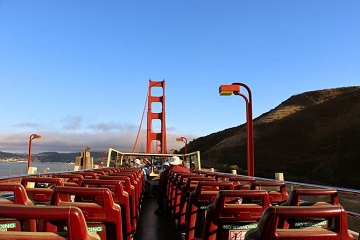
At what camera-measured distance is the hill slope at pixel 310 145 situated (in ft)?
178

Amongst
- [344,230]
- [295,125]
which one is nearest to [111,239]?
[344,230]

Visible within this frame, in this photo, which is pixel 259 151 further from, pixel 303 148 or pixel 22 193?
pixel 22 193

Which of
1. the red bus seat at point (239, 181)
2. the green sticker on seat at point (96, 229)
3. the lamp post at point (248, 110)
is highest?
the lamp post at point (248, 110)

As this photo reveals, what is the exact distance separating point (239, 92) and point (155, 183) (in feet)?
18.9

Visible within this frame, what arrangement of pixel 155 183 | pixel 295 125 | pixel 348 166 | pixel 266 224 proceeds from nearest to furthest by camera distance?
1. pixel 266 224
2. pixel 155 183
3. pixel 348 166
4. pixel 295 125

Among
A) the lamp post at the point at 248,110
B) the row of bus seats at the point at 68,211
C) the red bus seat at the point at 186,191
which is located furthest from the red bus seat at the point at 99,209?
the lamp post at the point at 248,110

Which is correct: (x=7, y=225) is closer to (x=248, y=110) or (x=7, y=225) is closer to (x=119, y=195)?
(x=119, y=195)

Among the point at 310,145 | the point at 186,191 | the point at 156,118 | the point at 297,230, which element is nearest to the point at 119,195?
the point at 186,191

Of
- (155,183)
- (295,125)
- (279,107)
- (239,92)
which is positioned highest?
(279,107)

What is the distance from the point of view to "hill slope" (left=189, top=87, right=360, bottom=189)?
2141 inches

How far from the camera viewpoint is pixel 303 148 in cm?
7338

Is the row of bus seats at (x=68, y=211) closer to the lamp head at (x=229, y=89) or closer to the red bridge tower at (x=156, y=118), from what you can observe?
the lamp head at (x=229, y=89)

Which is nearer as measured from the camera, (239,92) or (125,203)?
(125,203)

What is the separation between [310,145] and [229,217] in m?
74.5
